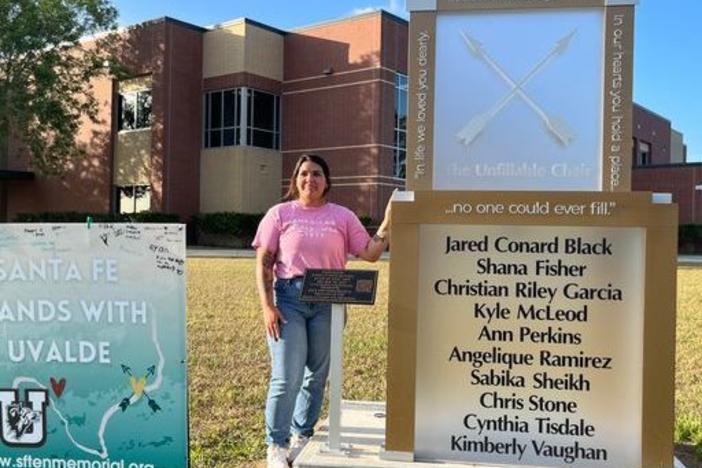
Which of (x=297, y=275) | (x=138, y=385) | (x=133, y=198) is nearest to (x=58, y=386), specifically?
(x=138, y=385)

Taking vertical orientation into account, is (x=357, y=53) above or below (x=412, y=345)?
above

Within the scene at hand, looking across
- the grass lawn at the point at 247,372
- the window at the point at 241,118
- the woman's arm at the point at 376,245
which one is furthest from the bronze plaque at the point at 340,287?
the window at the point at 241,118

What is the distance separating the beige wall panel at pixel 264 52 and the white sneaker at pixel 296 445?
89.9ft

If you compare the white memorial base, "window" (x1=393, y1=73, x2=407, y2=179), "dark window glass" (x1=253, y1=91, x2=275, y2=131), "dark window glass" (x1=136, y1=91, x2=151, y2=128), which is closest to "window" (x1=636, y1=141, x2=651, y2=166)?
"window" (x1=393, y1=73, x2=407, y2=179)

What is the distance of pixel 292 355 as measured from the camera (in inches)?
157

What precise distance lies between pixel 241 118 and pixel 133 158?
504 centimetres

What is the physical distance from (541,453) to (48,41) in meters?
28.2

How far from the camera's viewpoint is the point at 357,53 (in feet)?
98.1

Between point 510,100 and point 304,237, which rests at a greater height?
Answer: point 510,100

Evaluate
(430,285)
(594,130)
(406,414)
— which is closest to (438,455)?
(406,414)

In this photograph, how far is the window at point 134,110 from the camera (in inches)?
1260

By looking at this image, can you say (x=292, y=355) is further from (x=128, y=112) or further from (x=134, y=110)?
(x=128, y=112)

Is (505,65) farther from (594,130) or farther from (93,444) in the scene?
(93,444)

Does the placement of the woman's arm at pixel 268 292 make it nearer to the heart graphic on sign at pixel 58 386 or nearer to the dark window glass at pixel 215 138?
the heart graphic on sign at pixel 58 386
